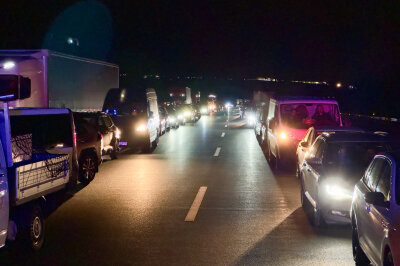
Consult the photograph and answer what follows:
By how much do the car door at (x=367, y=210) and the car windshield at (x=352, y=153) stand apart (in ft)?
8.28

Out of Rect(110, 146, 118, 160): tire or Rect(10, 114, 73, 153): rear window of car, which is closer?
Rect(10, 114, 73, 153): rear window of car

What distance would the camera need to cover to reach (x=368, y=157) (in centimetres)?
955

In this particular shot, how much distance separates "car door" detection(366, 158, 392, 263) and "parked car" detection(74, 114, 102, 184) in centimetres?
881

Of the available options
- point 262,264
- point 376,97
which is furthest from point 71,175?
point 376,97

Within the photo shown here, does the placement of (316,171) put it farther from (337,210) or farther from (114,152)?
(114,152)

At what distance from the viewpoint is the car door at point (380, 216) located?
5.29 meters

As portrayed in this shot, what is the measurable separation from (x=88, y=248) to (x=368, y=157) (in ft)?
15.8

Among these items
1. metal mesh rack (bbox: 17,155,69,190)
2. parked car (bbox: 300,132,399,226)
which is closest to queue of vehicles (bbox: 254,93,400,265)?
parked car (bbox: 300,132,399,226)

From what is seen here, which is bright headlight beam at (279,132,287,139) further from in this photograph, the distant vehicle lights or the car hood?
the distant vehicle lights

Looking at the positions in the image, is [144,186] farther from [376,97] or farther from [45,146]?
[376,97]

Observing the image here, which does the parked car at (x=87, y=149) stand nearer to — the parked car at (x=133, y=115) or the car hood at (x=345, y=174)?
the parked car at (x=133, y=115)

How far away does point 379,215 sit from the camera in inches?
215

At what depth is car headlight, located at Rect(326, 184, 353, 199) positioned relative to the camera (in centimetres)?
811

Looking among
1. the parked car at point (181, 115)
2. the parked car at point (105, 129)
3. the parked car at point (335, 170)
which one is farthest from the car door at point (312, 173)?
the parked car at point (181, 115)
